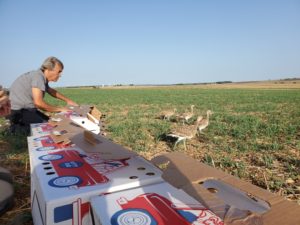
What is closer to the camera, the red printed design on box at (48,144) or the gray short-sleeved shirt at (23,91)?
the red printed design on box at (48,144)

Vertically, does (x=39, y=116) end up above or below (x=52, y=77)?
below

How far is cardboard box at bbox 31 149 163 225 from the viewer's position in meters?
1.54

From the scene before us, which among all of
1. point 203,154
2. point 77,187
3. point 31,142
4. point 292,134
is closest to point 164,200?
point 77,187

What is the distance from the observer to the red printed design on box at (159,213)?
4.07 feet

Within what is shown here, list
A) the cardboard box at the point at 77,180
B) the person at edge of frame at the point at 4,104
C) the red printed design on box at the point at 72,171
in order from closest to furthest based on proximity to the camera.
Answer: the cardboard box at the point at 77,180 < the red printed design on box at the point at 72,171 < the person at edge of frame at the point at 4,104

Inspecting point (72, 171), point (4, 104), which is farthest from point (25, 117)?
point (72, 171)

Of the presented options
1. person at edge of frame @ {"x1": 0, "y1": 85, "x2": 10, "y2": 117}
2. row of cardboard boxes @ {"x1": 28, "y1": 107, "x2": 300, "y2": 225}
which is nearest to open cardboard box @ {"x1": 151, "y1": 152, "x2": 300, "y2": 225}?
row of cardboard boxes @ {"x1": 28, "y1": 107, "x2": 300, "y2": 225}

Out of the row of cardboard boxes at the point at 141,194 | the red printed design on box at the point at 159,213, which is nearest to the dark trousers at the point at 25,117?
the row of cardboard boxes at the point at 141,194

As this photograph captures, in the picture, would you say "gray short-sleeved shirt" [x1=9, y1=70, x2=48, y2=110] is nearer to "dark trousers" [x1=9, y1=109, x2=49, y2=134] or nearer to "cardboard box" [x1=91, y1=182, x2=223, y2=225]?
"dark trousers" [x1=9, y1=109, x2=49, y2=134]

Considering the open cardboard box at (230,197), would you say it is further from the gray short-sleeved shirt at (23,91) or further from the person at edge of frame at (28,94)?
the gray short-sleeved shirt at (23,91)

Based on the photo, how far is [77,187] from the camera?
1.66 meters

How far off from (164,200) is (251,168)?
4091 millimetres

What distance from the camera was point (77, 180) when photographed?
178 centimetres

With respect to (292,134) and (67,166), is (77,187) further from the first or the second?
(292,134)
